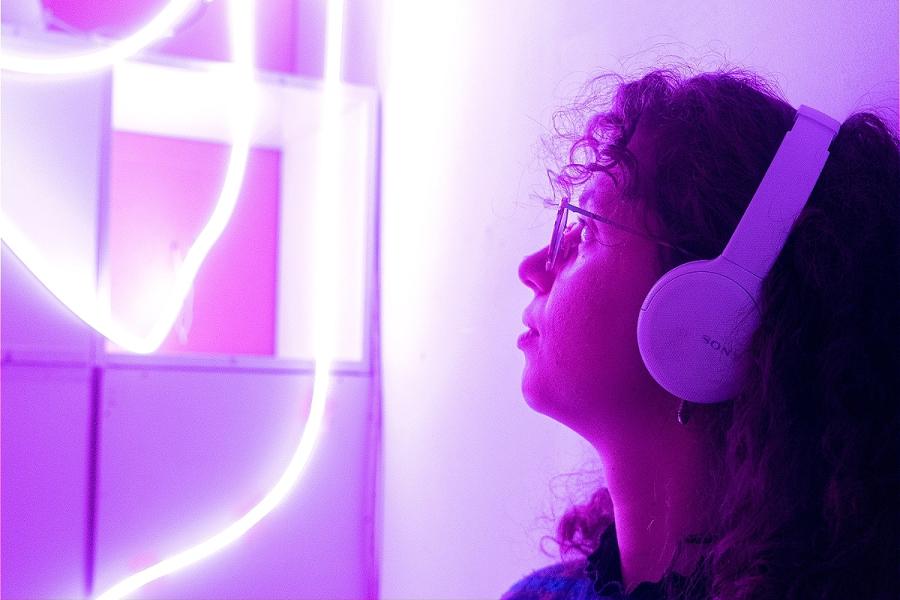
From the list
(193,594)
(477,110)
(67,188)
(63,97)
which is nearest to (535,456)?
(477,110)

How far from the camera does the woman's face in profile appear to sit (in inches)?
36.2

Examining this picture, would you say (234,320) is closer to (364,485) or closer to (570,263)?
(364,485)

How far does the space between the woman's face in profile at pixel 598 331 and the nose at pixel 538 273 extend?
1.8 inches

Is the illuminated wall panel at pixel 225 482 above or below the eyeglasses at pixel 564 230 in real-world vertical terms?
below

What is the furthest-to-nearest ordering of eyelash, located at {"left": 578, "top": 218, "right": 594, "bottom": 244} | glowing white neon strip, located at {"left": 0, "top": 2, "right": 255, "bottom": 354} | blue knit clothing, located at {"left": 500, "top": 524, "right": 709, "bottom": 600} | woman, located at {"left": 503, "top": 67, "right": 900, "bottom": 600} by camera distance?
glowing white neon strip, located at {"left": 0, "top": 2, "right": 255, "bottom": 354}
eyelash, located at {"left": 578, "top": 218, "right": 594, "bottom": 244}
blue knit clothing, located at {"left": 500, "top": 524, "right": 709, "bottom": 600}
woman, located at {"left": 503, "top": 67, "right": 900, "bottom": 600}

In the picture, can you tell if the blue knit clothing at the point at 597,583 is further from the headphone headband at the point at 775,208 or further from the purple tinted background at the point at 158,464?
the purple tinted background at the point at 158,464

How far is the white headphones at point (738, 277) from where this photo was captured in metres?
0.77

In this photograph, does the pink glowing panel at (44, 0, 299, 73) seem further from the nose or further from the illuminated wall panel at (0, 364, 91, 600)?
the nose

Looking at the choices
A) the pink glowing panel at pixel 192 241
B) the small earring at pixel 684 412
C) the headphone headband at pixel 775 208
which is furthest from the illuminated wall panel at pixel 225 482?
the headphone headband at pixel 775 208

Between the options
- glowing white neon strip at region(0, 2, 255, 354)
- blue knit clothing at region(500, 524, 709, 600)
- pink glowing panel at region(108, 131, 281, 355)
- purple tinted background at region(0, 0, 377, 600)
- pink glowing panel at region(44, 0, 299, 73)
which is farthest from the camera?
pink glowing panel at region(44, 0, 299, 73)

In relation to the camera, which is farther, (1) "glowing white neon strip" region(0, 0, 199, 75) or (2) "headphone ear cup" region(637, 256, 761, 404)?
(1) "glowing white neon strip" region(0, 0, 199, 75)

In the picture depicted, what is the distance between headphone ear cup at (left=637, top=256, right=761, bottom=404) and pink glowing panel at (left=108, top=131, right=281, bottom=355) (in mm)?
1872

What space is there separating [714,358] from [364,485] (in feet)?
4.66

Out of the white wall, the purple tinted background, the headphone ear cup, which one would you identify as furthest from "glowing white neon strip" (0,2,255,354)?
the headphone ear cup
